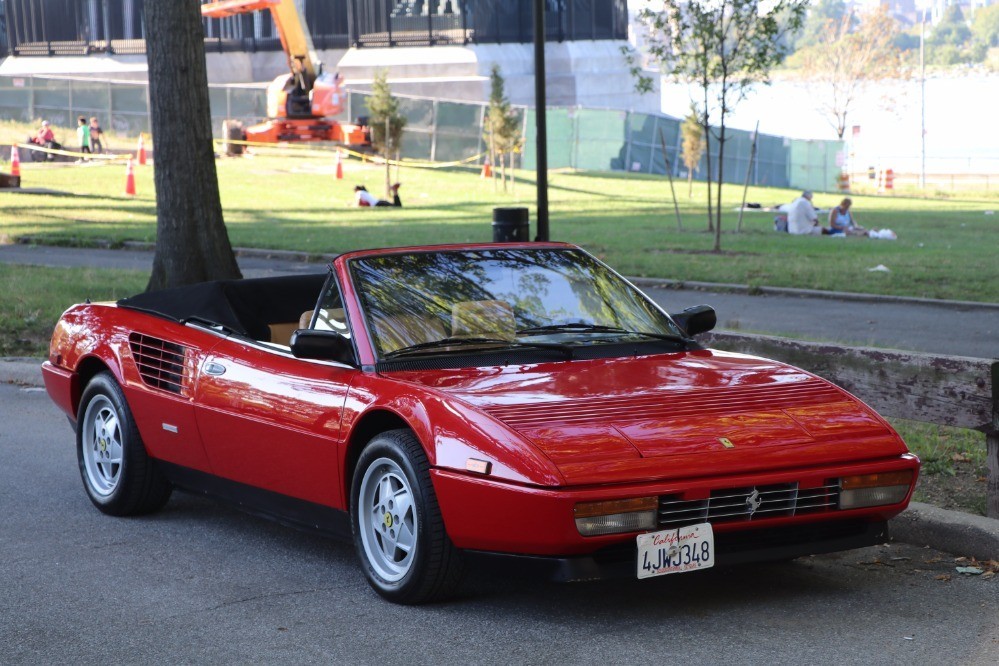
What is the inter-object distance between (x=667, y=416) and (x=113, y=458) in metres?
3.21

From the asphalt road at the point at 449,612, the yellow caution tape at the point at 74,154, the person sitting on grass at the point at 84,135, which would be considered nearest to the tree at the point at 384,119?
the yellow caution tape at the point at 74,154

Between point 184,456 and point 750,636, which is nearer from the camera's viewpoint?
point 750,636

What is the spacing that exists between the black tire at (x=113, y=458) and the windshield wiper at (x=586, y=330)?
212 cm

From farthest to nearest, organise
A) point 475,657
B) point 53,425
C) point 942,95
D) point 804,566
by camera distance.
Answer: point 942,95 < point 53,425 < point 804,566 < point 475,657

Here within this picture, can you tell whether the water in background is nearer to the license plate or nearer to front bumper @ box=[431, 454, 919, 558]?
front bumper @ box=[431, 454, 919, 558]

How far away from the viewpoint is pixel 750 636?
15.8 feet

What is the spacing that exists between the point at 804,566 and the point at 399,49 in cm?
5651

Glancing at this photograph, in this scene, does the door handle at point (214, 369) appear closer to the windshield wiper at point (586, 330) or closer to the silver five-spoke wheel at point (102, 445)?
A: the silver five-spoke wheel at point (102, 445)

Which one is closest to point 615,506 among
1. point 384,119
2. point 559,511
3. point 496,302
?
point 559,511

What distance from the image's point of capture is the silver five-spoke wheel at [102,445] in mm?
7020

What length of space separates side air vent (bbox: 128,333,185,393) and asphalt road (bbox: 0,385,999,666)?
29.1 inches

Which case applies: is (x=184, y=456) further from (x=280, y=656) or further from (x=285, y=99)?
(x=285, y=99)

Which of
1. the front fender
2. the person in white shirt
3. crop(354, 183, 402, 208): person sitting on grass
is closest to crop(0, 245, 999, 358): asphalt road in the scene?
the front fender

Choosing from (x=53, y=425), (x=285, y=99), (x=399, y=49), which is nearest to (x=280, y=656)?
(x=53, y=425)
